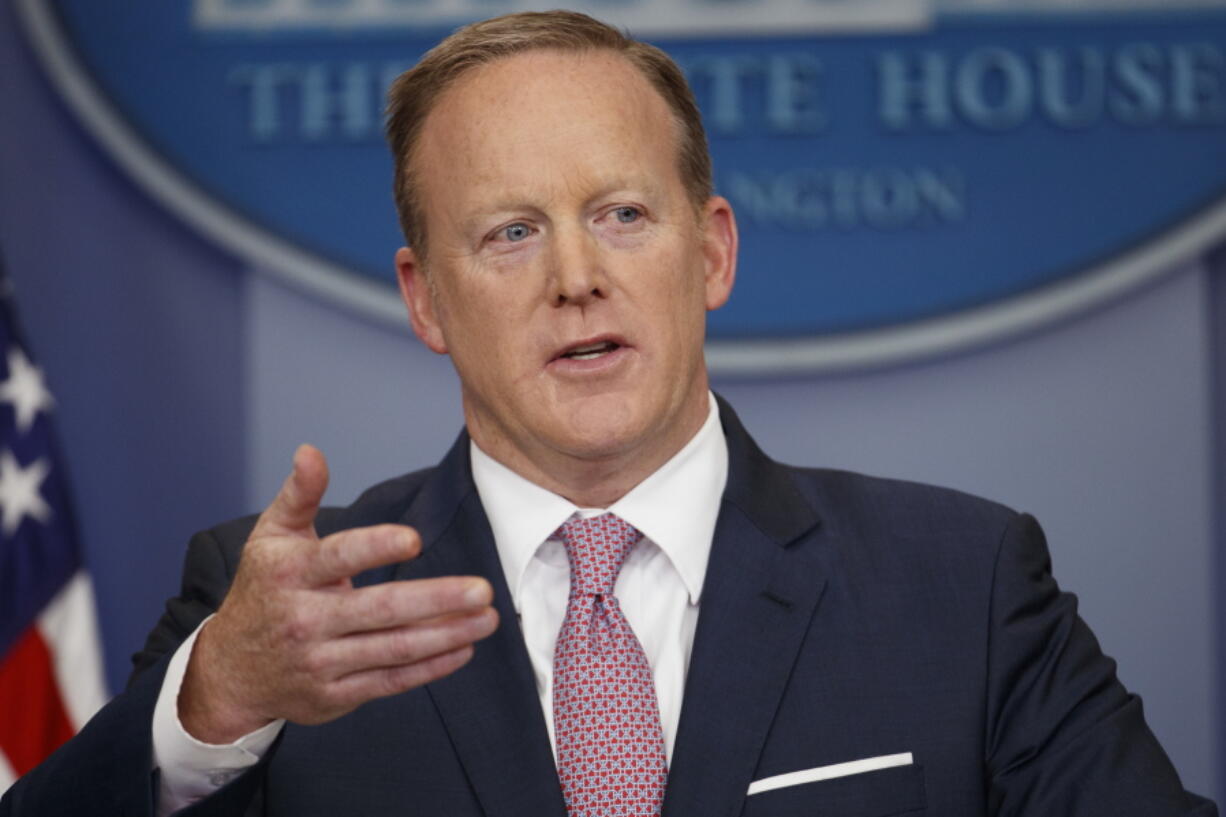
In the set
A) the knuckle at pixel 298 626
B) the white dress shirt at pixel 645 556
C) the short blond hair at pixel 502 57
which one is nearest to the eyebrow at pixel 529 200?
the short blond hair at pixel 502 57

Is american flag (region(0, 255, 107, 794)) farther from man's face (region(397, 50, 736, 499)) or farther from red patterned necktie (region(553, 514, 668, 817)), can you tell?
red patterned necktie (region(553, 514, 668, 817))

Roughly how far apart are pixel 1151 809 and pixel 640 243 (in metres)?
0.85

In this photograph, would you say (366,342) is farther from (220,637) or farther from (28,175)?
(220,637)

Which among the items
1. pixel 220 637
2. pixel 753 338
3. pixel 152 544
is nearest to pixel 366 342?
pixel 152 544

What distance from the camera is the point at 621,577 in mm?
1759

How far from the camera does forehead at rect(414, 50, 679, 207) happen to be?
5.82 ft

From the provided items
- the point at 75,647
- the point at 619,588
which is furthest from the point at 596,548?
the point at 75,647

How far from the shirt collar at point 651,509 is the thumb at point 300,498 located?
0.48m

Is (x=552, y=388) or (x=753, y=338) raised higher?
(x=552, y=388)

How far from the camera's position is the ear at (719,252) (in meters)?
1.99

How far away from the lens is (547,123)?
178cm

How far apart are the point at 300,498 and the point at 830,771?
0.69 meters

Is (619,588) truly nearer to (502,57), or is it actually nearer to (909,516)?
(909,516)

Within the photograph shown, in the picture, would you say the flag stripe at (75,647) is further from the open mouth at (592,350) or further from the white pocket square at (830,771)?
the white pocket square at (830,771)
